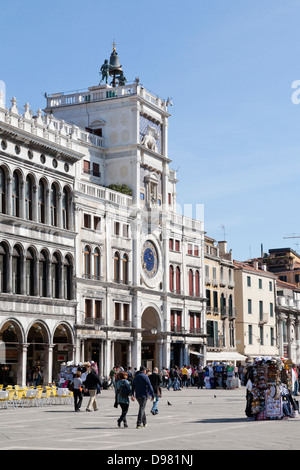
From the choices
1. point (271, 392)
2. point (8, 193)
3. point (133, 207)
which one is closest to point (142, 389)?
point (271, 392)

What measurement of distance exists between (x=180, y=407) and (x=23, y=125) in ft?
73.0

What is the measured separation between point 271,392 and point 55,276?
2809 centimetres

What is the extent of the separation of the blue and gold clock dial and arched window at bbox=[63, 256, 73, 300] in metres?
10.4

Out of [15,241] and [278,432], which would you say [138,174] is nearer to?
[15,241]

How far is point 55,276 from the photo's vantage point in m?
50.8

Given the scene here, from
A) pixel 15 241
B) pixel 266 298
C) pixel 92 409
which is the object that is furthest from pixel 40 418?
pixel 266 298

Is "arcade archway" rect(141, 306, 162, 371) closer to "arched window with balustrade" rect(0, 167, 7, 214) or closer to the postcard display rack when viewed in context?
"arched window with balustrade" rect(0, 167, 7, 214)

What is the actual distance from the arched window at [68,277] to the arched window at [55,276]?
32.1 inches

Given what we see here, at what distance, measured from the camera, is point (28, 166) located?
48406 mm

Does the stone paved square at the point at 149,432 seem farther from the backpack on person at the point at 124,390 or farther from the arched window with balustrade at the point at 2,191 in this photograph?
the arched window with balustrade at the point at 2,191

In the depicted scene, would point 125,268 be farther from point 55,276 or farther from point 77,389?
point 77,389

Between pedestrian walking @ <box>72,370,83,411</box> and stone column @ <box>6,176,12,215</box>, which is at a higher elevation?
stone column @ <box>6,176,12,215</box>

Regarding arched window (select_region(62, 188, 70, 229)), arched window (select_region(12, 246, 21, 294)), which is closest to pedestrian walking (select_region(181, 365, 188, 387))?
arched window (select_region(62, 188, 70, 229))

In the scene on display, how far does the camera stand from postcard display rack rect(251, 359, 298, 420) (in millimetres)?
24234
